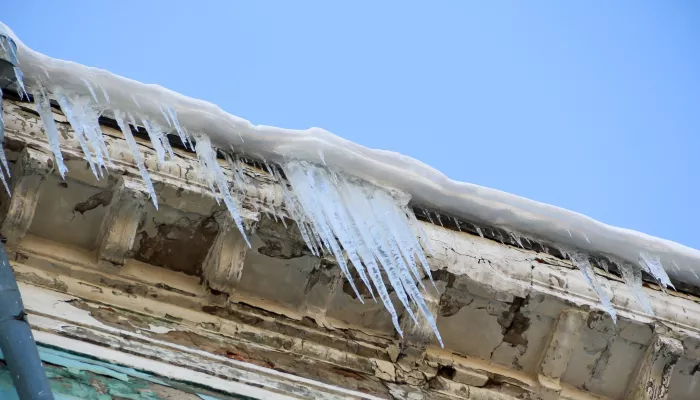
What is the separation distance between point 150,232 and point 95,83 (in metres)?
0.59

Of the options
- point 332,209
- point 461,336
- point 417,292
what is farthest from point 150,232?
point 461,336

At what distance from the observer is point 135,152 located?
3.41 m

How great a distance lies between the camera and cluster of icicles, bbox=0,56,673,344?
11.3 ft

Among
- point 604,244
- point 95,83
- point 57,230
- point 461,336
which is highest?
point 604,244

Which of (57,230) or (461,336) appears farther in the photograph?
(461,336)

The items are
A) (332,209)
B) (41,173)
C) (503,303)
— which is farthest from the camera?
(503,303)

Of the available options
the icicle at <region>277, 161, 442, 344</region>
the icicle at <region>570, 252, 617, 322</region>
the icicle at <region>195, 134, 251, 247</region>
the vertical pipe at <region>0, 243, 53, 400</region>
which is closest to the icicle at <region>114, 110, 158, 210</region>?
the icicle at <region>195, 134, 251, 247</region>

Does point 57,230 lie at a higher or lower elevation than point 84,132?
lower

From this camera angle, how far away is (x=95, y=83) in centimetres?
351

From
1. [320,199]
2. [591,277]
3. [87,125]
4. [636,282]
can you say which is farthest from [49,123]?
[636,282]

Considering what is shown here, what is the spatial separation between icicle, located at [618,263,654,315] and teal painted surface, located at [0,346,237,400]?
1.85 metres

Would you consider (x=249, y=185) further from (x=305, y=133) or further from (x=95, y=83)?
(x=95, y=83)

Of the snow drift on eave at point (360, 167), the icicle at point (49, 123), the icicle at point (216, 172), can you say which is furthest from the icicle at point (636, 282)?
the icicle at point (49, 123)

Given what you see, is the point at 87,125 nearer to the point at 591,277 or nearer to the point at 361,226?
the point at 361,226
